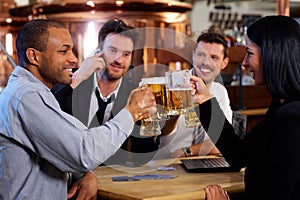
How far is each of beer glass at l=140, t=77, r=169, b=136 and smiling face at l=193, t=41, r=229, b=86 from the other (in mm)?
1078

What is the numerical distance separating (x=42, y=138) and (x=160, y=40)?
138 inches

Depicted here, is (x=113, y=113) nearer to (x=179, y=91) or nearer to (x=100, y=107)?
(x=100, y=107)

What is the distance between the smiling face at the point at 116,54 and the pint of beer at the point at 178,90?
0.72 meters

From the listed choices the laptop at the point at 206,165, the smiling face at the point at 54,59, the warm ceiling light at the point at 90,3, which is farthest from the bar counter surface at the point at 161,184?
the warm ceiling light at the point at 90,3

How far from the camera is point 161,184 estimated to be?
2.55 m

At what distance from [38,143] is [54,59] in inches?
13.5

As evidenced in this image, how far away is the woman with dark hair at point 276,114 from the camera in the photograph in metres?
2.29

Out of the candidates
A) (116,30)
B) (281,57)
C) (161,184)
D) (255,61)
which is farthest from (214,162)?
(116,30)

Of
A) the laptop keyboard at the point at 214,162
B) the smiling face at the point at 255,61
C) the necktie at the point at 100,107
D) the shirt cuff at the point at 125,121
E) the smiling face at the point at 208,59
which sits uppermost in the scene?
the smiling face at the point at 255,61

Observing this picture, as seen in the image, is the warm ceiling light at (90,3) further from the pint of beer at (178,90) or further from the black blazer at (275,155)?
the black blazer at (275,155)

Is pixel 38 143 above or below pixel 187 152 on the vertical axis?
above

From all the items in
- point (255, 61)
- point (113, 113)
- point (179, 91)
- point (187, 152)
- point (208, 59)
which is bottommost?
point (187, 152)

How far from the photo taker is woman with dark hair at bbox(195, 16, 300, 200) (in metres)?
2.29

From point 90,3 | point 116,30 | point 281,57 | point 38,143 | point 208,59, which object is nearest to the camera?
point 38,143
